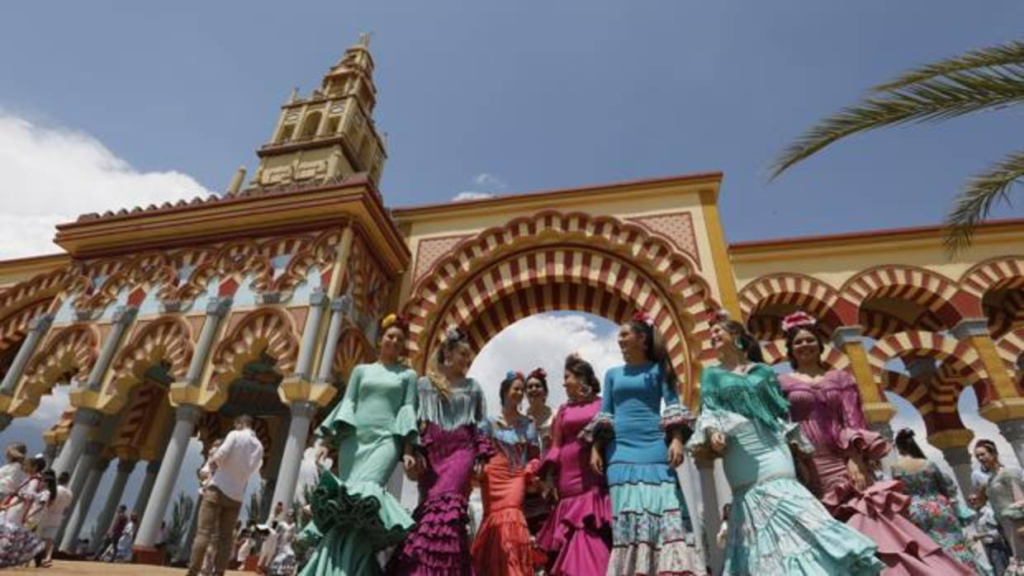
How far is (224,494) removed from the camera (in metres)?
4.79

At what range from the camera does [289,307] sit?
9203 millimetres

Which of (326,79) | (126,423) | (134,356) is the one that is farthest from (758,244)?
(326,79)

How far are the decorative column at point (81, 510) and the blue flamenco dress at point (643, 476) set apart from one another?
1103 centimetres

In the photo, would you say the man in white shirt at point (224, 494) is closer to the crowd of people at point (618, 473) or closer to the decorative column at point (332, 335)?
the crowd of people at point (618, 473)

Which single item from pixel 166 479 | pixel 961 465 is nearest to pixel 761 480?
pixel 166 479

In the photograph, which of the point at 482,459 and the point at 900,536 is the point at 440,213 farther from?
the point at 900,536

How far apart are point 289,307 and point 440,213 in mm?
3564

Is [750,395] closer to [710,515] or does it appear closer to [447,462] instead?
[447,462]

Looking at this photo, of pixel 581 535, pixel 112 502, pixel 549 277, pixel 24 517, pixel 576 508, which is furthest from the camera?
pixel 112 502

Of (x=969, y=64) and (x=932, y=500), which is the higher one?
(x=969, y=64)

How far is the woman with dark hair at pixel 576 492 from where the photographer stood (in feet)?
9.20

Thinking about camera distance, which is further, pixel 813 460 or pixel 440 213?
pixel 440 213

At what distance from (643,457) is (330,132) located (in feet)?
57.8

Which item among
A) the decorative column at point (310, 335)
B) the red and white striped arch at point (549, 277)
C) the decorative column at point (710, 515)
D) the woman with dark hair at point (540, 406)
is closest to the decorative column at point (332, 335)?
the decorative column at point (310, 335)
